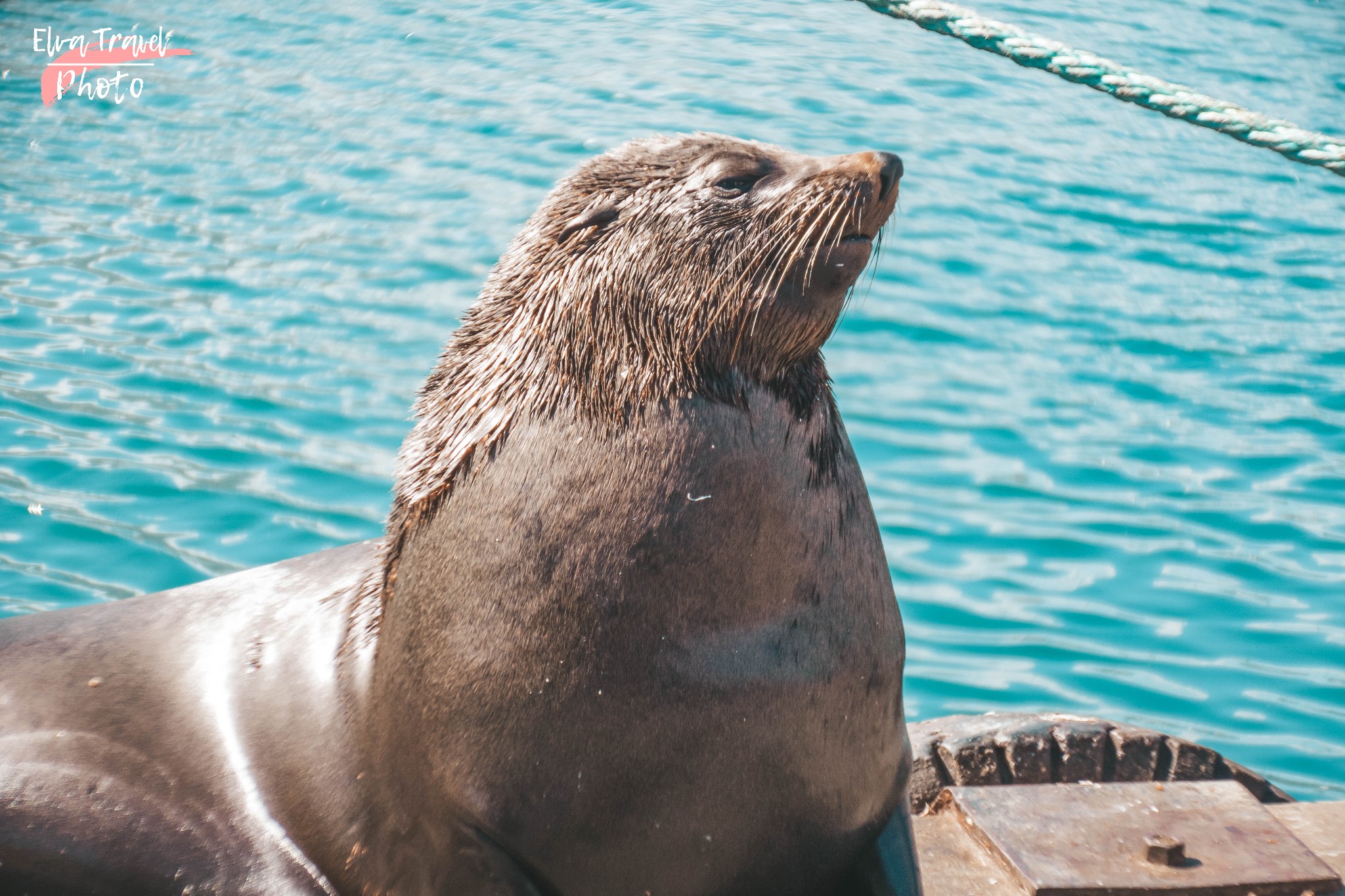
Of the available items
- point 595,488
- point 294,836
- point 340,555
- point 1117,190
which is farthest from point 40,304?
point 1117,190

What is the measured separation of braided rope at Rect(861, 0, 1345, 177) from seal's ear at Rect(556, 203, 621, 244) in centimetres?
417

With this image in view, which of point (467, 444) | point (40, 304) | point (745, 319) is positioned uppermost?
point (745, 319)

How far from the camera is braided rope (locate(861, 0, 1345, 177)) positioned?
6008 mm

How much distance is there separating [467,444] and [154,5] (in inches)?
566

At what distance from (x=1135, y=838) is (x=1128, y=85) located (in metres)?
4.28

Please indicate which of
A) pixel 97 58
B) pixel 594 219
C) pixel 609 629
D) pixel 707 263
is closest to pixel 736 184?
pixel 707 263

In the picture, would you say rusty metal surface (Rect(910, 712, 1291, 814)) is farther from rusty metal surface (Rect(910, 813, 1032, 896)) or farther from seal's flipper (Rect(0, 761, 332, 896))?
seal's flipper (Rect(0, 761, 332, 896))

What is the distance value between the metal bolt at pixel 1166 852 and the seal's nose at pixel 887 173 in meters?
1.67

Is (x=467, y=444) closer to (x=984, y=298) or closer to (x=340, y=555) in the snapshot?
(x=340, y=555)

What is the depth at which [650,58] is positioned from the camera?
13.5 metres

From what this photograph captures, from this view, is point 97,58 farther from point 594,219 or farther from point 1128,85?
point 594,219

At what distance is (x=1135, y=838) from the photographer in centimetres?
330

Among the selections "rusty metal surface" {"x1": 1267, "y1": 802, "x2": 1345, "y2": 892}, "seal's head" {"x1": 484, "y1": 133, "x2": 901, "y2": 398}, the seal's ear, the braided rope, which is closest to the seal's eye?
"seal's head" {"x1": 484, "y1": 133, "x2": 901, "y2": 398}

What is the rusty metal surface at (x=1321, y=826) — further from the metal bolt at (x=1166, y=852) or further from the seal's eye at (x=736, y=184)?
the seal's eye at (x=736, y=184)
